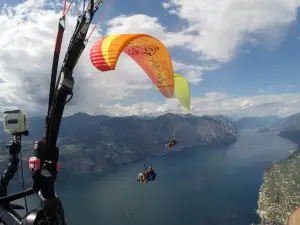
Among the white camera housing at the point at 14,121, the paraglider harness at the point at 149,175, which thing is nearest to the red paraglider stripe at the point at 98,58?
the white camera housing at the point at 14,121

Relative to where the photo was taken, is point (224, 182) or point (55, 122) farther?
point (224, 182)

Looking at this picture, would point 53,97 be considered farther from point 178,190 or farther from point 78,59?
point 178,190

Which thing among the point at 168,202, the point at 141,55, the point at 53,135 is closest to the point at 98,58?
the point at 53,135

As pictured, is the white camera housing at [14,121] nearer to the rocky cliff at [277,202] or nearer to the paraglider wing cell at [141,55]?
the paraglider wing cell at [141,55]

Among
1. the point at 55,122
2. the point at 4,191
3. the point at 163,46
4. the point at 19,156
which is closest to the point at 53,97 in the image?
the point at 55,122

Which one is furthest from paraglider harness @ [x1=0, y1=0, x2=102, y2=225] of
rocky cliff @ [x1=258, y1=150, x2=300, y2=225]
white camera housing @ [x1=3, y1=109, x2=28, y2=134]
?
rocky cliff @ [x1=258, y1=150, x2=300, y2=225]

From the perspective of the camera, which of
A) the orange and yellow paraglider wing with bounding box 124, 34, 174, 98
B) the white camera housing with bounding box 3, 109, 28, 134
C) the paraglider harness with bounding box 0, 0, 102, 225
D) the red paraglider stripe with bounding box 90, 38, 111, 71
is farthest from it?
the orange and yellow paraglider wing with bounding box 124, 34, 174, 98

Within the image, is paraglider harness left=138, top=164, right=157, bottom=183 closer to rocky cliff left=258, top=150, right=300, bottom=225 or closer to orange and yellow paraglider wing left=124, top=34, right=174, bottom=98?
orange and yellow paraglider wing left=124, top=34, right=174, bottom=98
